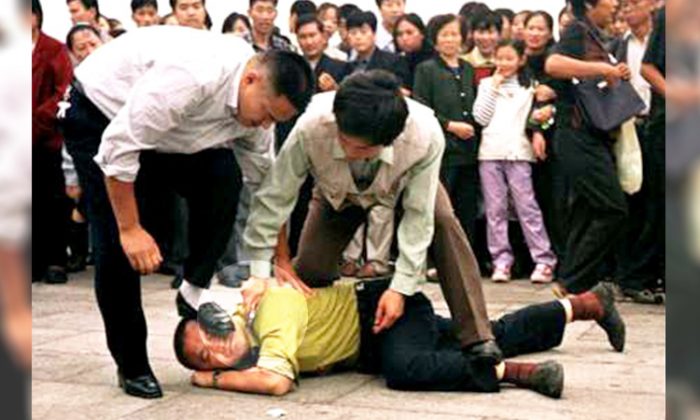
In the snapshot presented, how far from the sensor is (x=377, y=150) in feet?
12.5

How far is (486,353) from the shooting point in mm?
4027

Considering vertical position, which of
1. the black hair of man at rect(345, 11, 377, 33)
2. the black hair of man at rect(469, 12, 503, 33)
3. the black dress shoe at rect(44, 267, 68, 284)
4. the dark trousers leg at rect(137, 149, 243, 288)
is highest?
the black hair of man at rect(345, 11, 377, 33)

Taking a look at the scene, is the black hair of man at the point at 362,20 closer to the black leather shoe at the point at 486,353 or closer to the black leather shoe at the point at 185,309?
the black leather shoe at the point at 185,309

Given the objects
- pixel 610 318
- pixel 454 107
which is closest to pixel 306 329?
pixel 610 318

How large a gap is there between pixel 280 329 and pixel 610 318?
148cm

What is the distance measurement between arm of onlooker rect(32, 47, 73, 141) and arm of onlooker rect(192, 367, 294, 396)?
12.1 ft

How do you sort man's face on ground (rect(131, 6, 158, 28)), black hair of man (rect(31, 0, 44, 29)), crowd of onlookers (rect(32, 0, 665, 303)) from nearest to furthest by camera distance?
black hair of man (rect(31, 0, 44, 29)), crowd of onlookers (rect(32, 0, 665, 303)), man's face on ground (rect(131, 6, 158, 28))

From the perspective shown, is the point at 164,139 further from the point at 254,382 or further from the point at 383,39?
the point at 383,39

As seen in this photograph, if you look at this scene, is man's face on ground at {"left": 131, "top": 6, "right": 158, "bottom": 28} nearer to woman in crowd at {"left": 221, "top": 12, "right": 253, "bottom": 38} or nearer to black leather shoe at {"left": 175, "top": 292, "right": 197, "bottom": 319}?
woman in crowd at {"left": 221, "top": 12, "right": 253, "bottom": 38}

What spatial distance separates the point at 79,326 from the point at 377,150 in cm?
248

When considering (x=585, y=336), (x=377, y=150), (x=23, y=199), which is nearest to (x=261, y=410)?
(x=377, y=150)

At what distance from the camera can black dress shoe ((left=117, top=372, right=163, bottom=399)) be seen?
3949 millimetres

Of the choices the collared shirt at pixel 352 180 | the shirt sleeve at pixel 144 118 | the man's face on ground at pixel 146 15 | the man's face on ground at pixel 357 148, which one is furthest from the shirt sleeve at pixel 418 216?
the man's face on ground at pixel 146 15

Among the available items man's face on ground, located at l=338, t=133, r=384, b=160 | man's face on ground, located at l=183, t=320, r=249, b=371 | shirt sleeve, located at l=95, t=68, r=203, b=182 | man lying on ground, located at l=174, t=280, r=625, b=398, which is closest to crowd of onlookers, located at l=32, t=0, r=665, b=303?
man lying on ground, located at l=174, t=280, r=625, b=398
